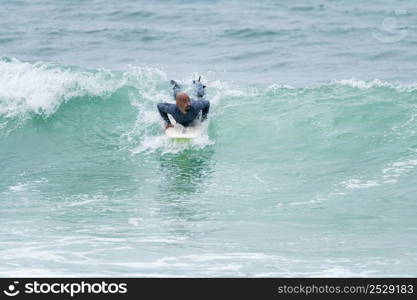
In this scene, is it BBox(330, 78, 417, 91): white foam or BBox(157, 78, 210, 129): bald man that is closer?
BBox(157, 78, 210, 129): bald man

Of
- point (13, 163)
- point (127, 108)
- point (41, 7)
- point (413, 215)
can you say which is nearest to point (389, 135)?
point (413, 215)

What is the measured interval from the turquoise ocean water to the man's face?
89 centimetres

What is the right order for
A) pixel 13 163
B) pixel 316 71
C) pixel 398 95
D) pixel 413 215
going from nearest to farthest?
pixel 413 215, pixel 13 163, pixel 398 95, pixel 316 71

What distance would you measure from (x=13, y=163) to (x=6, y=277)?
7.24 meters

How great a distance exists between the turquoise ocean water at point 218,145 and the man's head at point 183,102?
890 mm

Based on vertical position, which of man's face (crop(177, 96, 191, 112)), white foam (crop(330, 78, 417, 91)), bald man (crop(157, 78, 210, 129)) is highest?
white foam (crop(330, 78, 417, 91))

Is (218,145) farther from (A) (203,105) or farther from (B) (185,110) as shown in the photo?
(B) (185,110)

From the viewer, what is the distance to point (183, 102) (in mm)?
14383

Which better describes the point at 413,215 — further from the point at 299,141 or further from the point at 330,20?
the point at 330,20

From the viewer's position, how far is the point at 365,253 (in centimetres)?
999

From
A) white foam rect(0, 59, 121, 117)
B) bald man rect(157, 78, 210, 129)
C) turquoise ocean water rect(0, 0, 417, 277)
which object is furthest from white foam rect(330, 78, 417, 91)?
white foam rect(0, 59, 121, 117)

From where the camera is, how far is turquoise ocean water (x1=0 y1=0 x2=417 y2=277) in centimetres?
1012

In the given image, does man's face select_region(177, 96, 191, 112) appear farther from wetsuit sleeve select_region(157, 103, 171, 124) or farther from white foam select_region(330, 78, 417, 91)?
white foam select_region(330, 78, 417, 91)

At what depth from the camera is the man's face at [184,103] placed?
14328 mm
